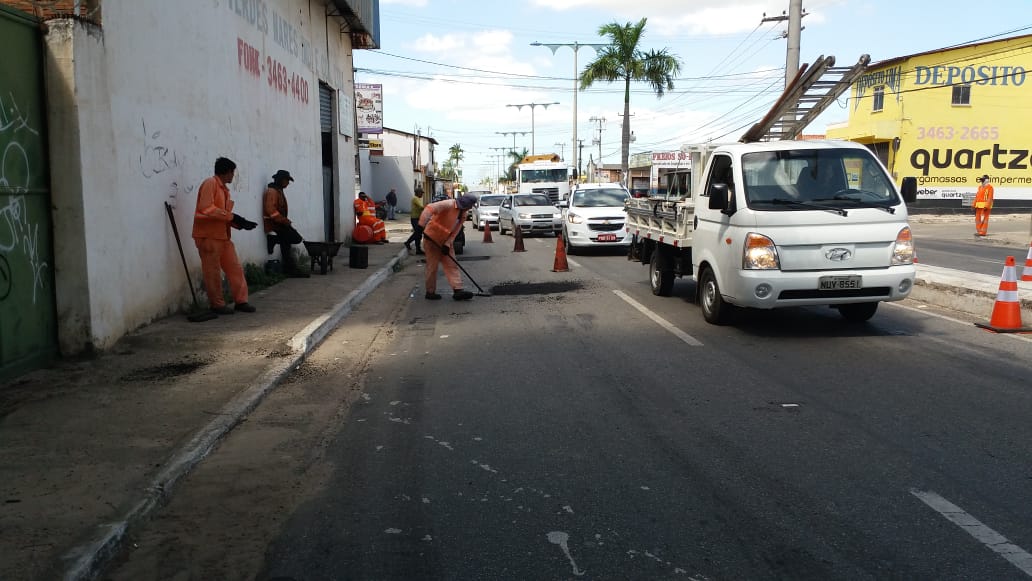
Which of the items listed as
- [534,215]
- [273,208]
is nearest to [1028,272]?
[273,208]

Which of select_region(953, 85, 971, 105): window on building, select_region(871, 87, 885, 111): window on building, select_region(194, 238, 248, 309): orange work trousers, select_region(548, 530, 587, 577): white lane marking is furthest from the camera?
select_region(871, 87, 885, 111): window on building

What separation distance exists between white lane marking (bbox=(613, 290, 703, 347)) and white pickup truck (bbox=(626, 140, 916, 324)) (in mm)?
509

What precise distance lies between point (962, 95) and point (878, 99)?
12.5ft

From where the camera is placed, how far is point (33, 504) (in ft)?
12.8

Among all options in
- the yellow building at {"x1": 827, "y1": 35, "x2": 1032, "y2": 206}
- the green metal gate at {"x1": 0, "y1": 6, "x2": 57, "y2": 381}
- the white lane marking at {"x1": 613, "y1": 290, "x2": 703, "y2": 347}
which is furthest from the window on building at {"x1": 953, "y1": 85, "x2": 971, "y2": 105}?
the green metal gate at {"x1": 0, "y1": 6, "x2": 57, "y2": 381}

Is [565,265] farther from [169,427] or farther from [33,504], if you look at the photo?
[33,504]

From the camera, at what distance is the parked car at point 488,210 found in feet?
109

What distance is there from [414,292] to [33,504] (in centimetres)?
939

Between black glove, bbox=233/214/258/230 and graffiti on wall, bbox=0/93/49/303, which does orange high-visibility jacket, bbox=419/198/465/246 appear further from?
graffiti on wall, bbox=0/93/49/303

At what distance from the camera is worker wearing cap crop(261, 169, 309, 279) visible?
13219 mm

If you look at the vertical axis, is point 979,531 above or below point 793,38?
below

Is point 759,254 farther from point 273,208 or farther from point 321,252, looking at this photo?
point 321,252

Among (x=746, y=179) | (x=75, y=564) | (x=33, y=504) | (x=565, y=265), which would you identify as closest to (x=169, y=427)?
(x=33, y=504)

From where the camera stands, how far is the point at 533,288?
13.2 metres
